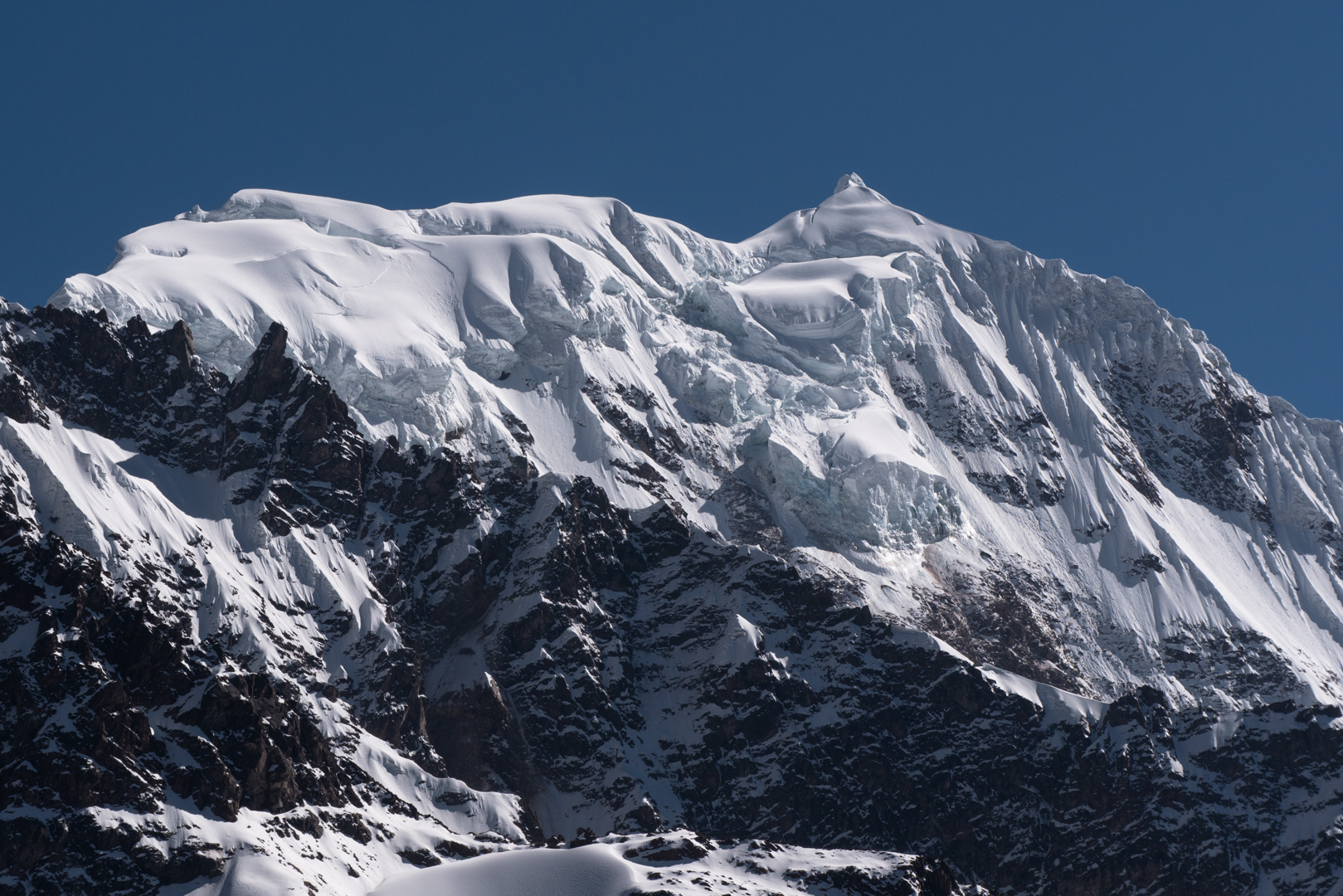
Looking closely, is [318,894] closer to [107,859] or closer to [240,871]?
[240,871]

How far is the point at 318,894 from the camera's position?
198625 mm

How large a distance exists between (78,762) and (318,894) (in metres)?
27.1

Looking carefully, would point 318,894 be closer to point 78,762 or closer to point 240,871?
point 240,871

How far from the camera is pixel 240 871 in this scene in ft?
649

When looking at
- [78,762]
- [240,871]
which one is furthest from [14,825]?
[240,871]

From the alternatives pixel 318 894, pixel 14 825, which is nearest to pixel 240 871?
pixel 318 894

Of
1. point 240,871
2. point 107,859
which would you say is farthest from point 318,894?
point 107,859

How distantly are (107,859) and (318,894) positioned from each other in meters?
20.7

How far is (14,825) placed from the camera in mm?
193125

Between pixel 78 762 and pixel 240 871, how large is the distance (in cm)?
1936

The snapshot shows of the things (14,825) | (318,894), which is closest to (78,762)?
(14,825)

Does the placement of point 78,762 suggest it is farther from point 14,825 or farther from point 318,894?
point 318,894

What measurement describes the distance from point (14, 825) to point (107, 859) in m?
9.38

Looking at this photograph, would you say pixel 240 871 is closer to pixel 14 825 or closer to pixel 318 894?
pixel 318 894
